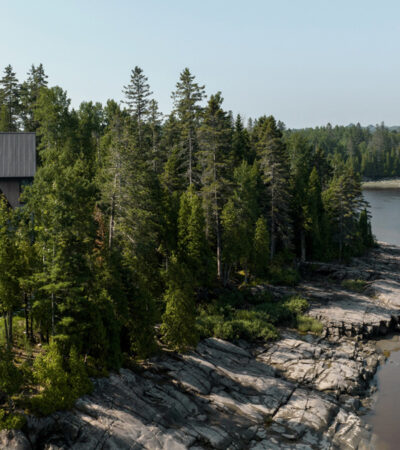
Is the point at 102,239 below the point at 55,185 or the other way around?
below

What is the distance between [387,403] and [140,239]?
1925 centimetres

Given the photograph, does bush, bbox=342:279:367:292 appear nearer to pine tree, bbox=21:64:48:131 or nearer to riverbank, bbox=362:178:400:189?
pine tree, bbox=21:64:48:131

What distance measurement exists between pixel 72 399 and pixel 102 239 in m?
11.8

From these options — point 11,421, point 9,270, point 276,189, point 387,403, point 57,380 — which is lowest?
point 387,403

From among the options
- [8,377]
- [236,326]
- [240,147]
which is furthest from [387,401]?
[240,147]

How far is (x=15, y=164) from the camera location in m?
38.8

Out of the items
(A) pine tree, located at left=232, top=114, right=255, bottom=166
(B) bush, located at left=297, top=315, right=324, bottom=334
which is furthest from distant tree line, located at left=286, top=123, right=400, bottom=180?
(B) bush, located at left=297, top=315, right=324, bottom=334

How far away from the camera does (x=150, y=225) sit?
31.9 m

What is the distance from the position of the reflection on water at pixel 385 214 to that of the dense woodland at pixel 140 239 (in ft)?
40.4

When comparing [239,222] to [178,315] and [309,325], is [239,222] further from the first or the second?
[178,315]

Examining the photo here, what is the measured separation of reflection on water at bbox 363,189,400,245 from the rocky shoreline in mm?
43485

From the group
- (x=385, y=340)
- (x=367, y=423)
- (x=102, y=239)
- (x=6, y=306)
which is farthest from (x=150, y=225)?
(x=385, y=340)

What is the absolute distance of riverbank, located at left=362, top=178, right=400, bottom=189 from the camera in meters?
146

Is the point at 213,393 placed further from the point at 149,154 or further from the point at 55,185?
the point at 149,154
